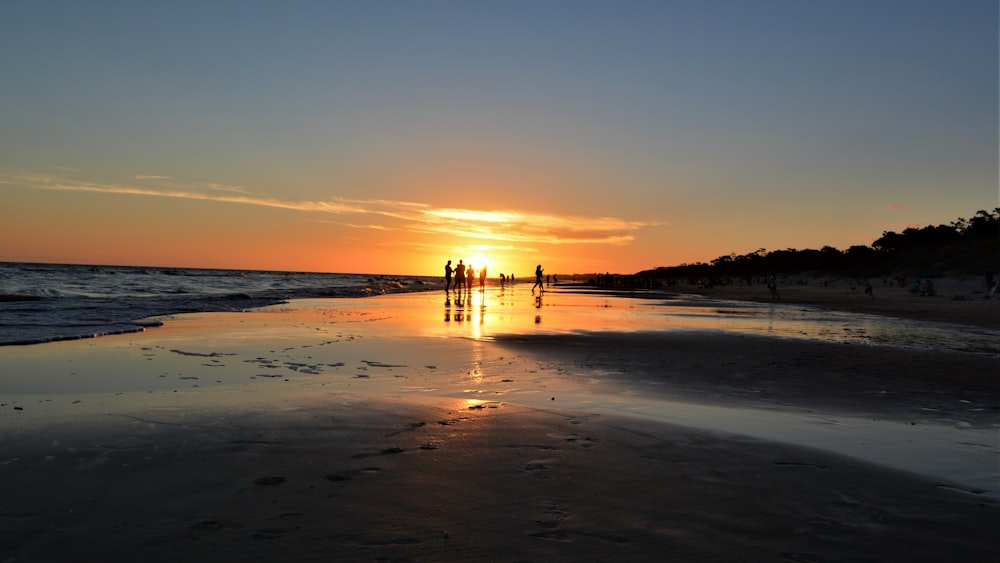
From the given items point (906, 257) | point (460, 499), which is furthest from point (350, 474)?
point (906, 257)

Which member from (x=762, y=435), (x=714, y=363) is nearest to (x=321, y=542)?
(x=762, y=435)

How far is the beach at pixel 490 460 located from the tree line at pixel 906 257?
157ft

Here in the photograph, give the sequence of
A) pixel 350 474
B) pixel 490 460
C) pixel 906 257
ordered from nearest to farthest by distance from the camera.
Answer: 1. pixel 350 474
2. pixel 490 460
3. pixel 906 257

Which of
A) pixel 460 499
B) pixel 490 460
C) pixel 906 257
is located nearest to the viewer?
pixel 460 499

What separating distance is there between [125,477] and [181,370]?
5.68 meters

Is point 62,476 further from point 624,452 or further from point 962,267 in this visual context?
point 962,267

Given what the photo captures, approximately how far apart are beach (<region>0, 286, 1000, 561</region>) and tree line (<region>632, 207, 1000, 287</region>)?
4779 centimetres

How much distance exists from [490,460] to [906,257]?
8421 cm

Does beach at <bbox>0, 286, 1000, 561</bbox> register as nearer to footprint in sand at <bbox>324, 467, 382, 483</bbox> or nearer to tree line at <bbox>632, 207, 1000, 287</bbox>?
footprint in sand at <bbox>324, 467, 382, 483</bbox>

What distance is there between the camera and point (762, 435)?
6.34 metres

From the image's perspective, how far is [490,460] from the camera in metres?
5.23

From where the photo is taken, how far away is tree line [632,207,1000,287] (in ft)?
193

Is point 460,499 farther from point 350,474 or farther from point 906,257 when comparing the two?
→ point 906,257

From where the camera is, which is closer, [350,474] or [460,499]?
[460,499]
